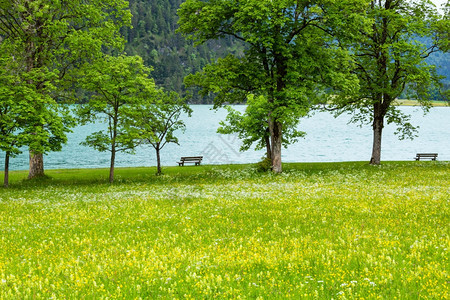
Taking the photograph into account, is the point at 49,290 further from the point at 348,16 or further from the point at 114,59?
the point at 348,16

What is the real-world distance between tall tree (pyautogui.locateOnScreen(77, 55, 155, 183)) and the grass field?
1040 cm

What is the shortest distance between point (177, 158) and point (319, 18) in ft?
180

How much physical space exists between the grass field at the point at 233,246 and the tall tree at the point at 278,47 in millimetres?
13741

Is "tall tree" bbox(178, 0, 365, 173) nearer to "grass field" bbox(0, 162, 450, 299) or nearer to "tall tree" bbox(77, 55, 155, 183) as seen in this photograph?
"tall tree" bbox(77, 55, 155, 183)

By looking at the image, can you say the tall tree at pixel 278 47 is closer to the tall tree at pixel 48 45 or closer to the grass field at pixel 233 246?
the tall tree at pixel 48 45

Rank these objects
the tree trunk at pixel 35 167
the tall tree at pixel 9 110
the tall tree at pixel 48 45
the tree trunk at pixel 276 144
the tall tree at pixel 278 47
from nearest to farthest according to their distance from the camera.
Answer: the tall tree at pixel 9 110, the tall tree at pixel 48 45, the tall tree at pixel 278 47, the tree trunk at pixel 35 167, the tree trunk at pixel 276 144

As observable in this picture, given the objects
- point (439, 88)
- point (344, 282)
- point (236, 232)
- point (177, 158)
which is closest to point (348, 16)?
point (439, 88)

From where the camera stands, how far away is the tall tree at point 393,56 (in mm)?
35344

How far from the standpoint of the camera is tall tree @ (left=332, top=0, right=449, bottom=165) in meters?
35.3

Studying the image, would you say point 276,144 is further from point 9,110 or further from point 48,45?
point 48,45

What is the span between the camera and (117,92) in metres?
29.8

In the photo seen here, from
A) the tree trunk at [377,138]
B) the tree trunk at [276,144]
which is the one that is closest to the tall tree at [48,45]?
the tree trunk at [276,144]

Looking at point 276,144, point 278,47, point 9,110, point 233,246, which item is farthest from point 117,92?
point 233,246

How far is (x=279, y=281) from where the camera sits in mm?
7918
